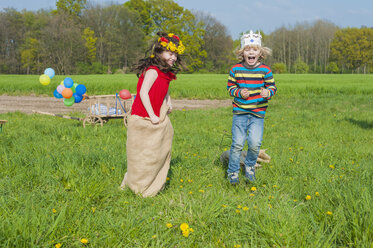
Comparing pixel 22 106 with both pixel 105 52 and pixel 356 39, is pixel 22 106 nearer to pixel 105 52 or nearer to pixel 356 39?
pixel 105 52

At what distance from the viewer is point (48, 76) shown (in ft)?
23.8

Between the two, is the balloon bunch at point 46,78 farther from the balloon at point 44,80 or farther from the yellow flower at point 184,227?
the yellow flower at point 184,227

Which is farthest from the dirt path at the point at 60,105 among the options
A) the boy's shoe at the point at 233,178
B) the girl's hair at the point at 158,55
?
the girl's hair at the point at 158,55

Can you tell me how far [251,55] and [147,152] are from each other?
1.62 m

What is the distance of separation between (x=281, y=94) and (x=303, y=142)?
11685 millimetres

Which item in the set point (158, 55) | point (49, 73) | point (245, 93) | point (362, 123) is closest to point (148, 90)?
point (158, 55)

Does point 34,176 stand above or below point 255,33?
below

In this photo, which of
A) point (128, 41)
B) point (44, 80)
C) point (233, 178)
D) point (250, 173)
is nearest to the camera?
point (233, 178)

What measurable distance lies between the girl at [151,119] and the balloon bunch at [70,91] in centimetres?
445

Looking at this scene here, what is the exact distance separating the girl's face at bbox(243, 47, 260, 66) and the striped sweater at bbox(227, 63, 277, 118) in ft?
0.26

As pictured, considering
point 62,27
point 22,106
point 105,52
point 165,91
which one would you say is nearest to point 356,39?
point 105,52

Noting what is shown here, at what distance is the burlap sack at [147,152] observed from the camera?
3090 mm

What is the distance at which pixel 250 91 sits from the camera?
3516mm

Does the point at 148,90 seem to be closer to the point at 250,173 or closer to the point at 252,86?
the point at 252,86
